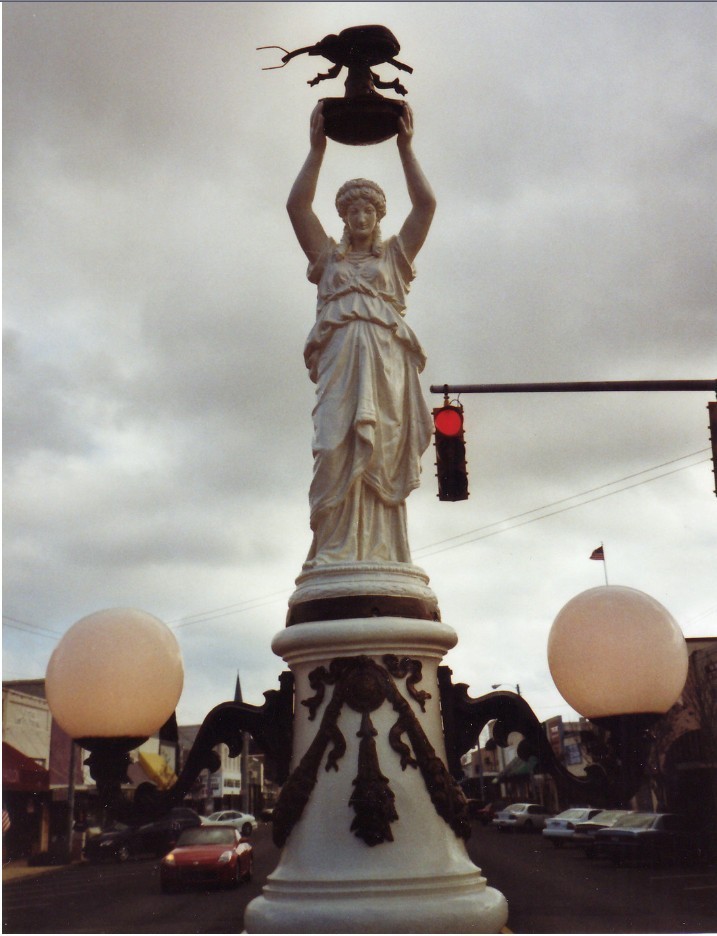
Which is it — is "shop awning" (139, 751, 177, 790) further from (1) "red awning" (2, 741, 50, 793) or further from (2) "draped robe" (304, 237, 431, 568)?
(1) "red awning" (2, 741, 50, 793)

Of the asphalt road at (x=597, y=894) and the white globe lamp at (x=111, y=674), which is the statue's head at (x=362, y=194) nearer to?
the white globe lamp at (x=111, y=674)

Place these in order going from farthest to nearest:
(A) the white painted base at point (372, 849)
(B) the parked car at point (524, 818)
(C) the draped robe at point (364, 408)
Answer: (B) the parked car at point (524, 818), (C) the draped robe at point (364, 408), (A) the white painted base at point (372, 849)

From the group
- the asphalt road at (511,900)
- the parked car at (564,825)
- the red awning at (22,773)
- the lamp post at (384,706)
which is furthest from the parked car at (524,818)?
the lamp post at (384,706)

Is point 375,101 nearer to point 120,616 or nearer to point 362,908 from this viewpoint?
point 120,616

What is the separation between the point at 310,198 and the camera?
15.1ft

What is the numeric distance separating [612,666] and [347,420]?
164cm

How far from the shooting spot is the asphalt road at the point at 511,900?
14.9 meters

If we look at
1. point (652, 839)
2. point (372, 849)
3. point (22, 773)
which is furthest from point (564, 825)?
point (372, 849)

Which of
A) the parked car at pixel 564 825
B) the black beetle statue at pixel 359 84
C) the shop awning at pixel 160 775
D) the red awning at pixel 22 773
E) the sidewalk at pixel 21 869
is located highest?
the black beetle statue at pixel 359 84

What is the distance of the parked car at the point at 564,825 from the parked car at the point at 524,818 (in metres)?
8.42

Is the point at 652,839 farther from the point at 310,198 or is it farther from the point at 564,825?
the point at 310,198

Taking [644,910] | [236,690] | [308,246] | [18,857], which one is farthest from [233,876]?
[236,690]

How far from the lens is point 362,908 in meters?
3.38

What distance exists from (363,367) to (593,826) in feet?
89.0
